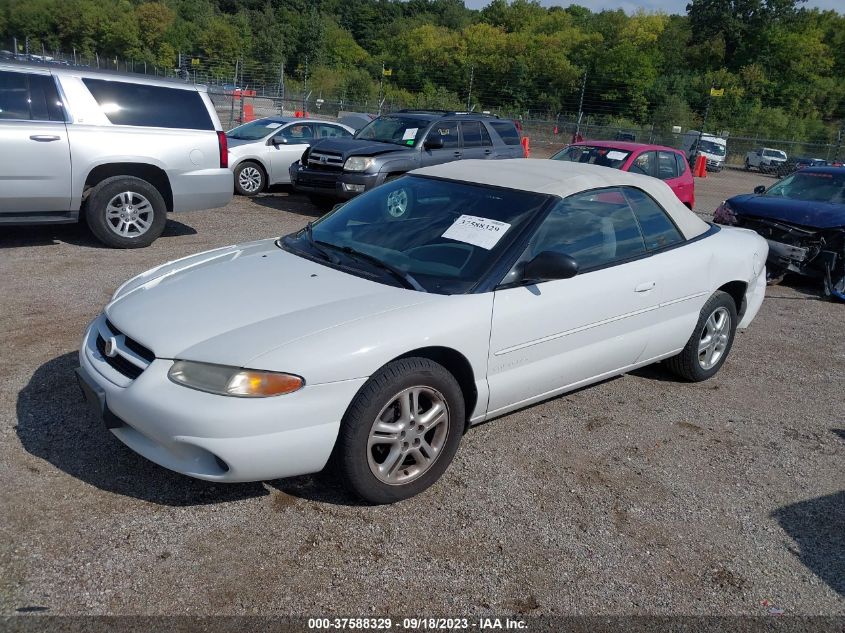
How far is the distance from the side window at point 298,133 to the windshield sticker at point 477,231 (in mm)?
9930

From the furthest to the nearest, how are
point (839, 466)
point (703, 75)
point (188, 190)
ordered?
point (703, 75) → point (188, 190) → point (839, 466)

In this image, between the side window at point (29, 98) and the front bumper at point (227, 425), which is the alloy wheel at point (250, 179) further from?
the front bumper at point (227, 425)

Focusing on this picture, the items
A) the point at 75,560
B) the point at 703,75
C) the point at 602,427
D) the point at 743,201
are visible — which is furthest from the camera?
the point at 703,75

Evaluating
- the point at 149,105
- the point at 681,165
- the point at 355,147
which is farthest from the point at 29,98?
the point at 681,165

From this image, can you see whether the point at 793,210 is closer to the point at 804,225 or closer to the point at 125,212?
the point at 804,225

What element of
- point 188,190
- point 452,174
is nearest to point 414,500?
point 452,174

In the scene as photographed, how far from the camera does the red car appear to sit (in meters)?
11.7

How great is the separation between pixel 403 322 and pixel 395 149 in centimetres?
882

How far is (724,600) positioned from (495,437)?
1.56 meters

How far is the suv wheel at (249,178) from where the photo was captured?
41.9 feet

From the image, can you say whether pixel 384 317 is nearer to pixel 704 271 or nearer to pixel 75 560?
pixel 75 560

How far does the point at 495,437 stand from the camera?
4164mm

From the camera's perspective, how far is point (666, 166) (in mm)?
12031

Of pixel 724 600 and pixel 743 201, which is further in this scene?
pixel 743 201
